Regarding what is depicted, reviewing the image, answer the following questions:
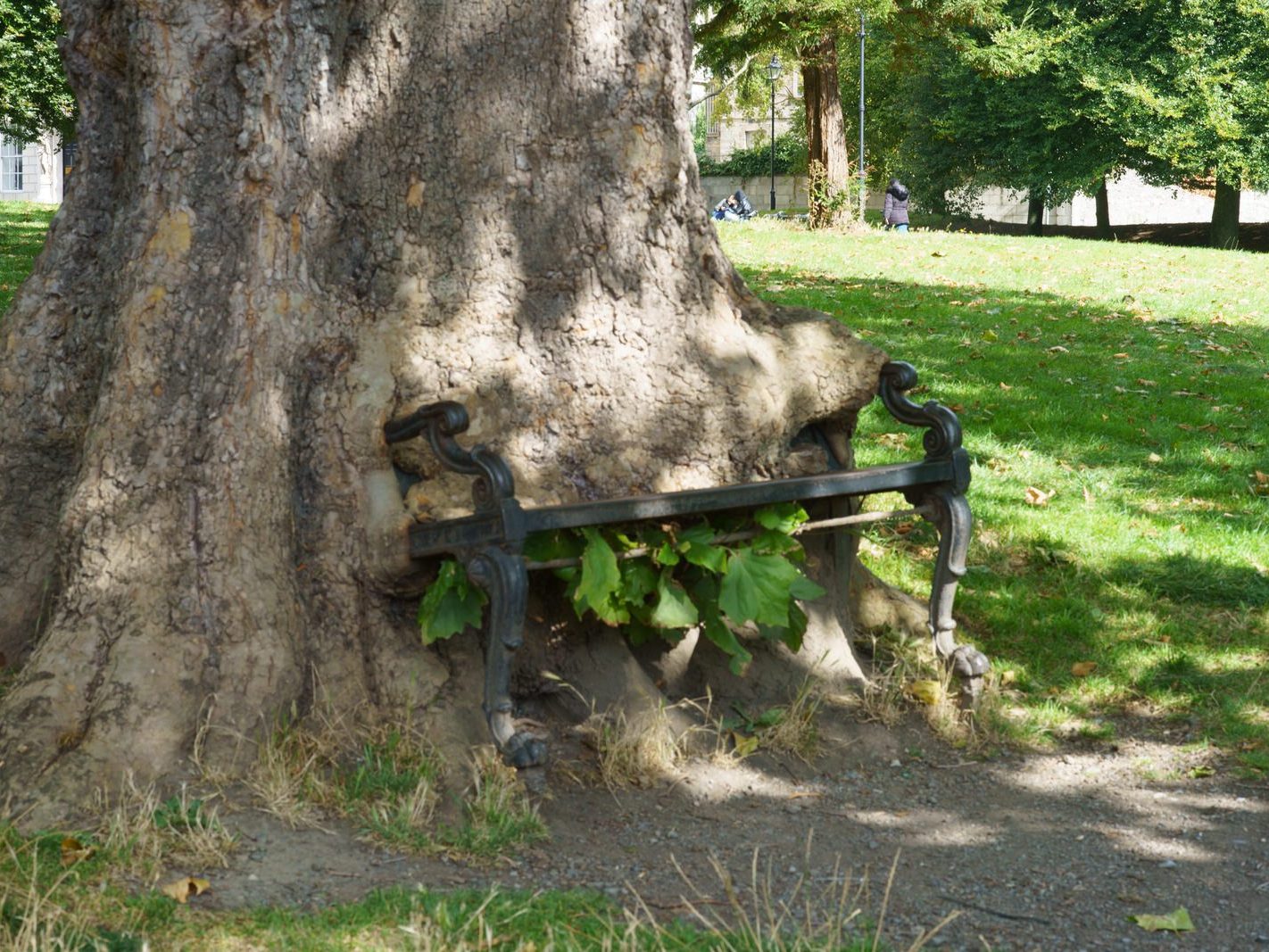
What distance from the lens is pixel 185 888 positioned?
11.2ft

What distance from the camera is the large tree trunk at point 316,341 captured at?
414 centimetres

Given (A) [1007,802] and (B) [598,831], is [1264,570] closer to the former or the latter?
(A) [1007,802]

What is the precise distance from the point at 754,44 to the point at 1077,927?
21127mm

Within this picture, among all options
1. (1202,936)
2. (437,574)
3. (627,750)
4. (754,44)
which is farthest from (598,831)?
(754,44)

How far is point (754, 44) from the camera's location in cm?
2317

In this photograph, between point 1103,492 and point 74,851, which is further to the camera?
point 1103,492

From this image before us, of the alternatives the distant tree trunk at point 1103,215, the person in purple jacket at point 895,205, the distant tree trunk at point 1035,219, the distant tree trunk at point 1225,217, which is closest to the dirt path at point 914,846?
the person in purple jacket at point 895,205

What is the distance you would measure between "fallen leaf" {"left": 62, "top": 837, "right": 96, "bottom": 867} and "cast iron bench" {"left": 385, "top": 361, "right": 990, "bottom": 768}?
1064 millimetres

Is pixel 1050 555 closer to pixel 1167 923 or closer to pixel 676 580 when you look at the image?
pixel 676 580

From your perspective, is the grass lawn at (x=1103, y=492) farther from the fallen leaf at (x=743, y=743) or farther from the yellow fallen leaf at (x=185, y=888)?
the yellow fallen leaf at (x=185, y=888)

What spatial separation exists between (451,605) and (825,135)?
72.3 feet

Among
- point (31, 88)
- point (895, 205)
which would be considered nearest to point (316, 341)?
point (31, 88)

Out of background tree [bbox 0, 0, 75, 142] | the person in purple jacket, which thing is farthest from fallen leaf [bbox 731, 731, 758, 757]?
the person in purple jacket

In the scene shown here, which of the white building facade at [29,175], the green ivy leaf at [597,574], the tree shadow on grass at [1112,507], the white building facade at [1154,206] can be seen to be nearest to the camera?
the green ivy leaf at [597,574]
